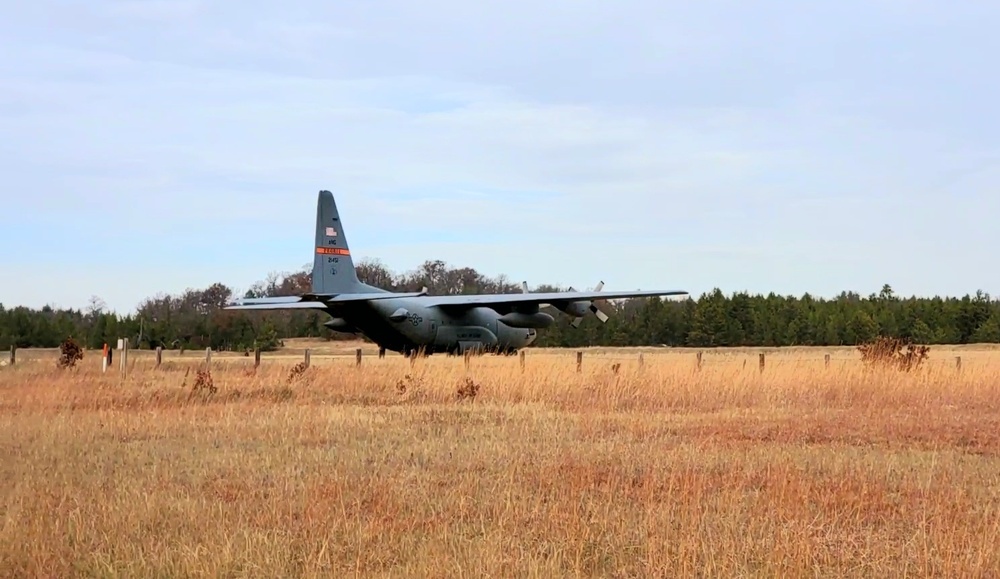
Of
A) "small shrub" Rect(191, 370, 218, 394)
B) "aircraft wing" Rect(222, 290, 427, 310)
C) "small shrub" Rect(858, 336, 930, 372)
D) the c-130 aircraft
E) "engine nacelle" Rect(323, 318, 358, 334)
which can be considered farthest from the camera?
"engine nacelle" Rect(323, 318, 358, 334)

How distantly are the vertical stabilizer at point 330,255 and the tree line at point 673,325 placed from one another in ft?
80.7

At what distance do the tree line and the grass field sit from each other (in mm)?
43671

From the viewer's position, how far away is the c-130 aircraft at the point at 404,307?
3297 cm

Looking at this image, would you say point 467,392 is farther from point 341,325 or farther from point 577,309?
point 341,325

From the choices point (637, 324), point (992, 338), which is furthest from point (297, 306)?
point (992, 338)

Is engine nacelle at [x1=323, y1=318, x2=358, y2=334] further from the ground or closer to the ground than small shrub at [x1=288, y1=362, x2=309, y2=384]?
further from the ground

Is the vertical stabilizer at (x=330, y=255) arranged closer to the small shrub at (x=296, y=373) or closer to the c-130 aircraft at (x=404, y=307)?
the c-130 aircraft at (x=404, y=307)

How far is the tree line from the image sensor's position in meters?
60.8

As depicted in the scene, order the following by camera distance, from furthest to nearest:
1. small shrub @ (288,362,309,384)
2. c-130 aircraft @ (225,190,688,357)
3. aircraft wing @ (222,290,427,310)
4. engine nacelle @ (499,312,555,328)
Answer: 1. engine nacelle @ (499,312,555,328)
2. c-130 aircraft @ (225,190,688,357)
3. aircraft wing @ (222,290,427,310)
4. small shrub @ (288,362,309,384)

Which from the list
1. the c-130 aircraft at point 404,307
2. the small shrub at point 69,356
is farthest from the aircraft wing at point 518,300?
the small shrub at point 69,356

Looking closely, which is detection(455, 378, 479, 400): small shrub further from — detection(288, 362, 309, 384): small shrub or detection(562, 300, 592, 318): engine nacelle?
detection(562, 300, 592, 318): engine nacelle

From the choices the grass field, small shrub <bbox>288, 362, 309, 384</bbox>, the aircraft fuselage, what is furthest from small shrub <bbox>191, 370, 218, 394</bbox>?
the aircraft fuselage

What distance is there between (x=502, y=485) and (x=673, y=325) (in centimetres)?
6293

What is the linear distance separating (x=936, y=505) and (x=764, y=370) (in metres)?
14.5
